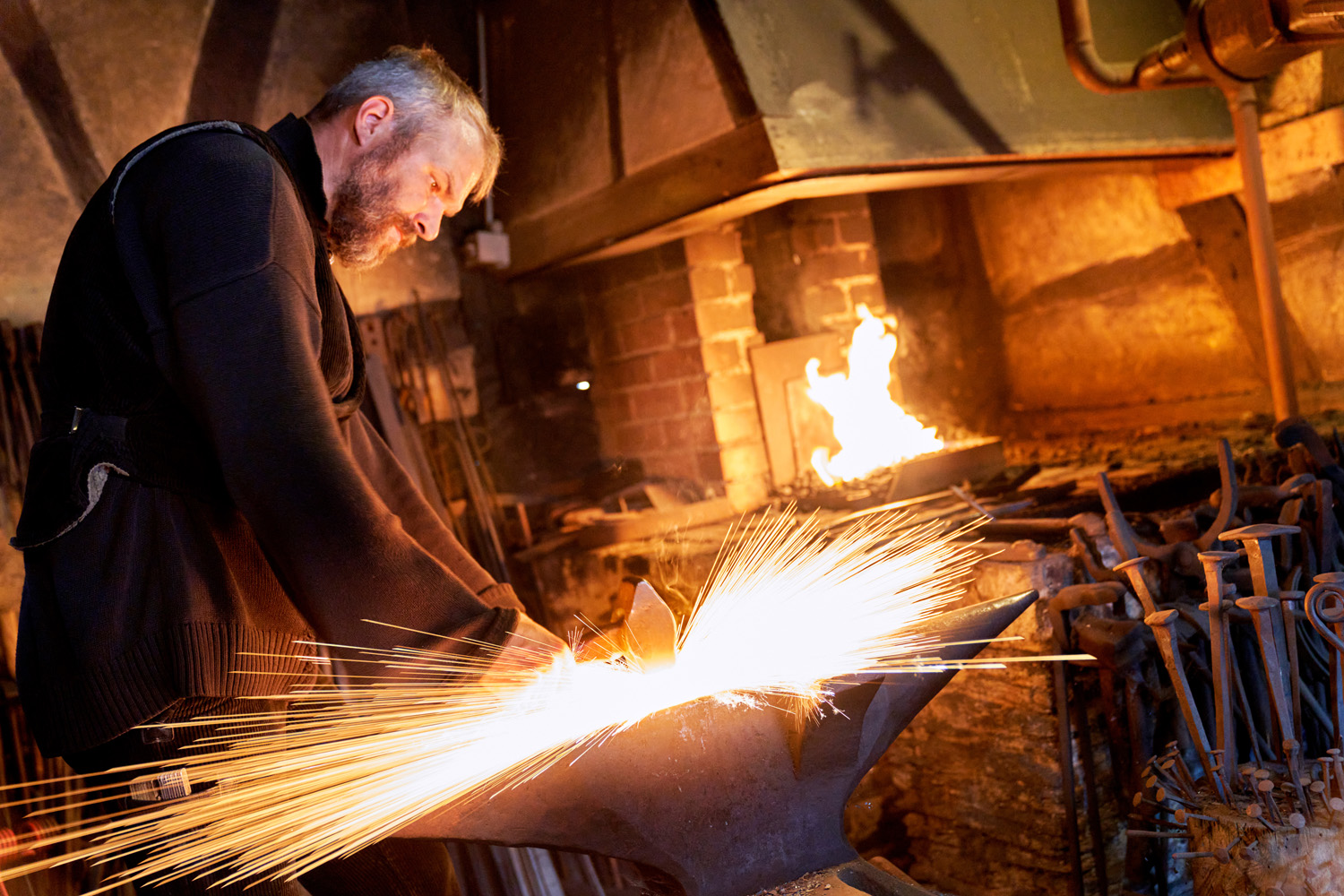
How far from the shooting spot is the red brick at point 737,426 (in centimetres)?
373

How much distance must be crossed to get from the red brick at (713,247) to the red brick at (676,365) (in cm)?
35

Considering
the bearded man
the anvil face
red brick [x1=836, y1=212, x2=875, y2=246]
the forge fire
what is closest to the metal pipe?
the forge fire

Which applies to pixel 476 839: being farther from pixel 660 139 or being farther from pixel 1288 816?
pixel 660 139

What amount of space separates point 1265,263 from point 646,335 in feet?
7.40

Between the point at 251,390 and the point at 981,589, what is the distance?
6.61ft

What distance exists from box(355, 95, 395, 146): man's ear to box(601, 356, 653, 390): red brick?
90.6 inches

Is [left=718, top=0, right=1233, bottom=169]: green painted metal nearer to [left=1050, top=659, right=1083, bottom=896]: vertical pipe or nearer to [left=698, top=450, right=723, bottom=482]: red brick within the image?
[left=698, top=450, right=723, bottom=482]: red brick

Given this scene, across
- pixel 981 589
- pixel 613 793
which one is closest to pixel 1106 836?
pixel 981 589

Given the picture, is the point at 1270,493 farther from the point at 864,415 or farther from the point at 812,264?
the point at 812,264

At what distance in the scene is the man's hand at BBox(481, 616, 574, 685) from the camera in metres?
1.23

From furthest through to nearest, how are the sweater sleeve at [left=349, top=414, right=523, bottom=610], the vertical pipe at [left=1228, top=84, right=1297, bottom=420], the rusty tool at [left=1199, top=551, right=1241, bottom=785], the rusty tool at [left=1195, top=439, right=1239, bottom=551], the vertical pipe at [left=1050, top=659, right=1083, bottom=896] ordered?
the vertical pipe at [left=1228, top=84, right=1297, bottom=420] < the vertical pipe at [left=1050, top=659, right=1083, bottom=896] < the rusty tool at [left=1195, top=439, right=1239, bottom=551] < the sweater sleeve at [left=349, top=414, right=523, bottom=610] < the rusty tool at [left=1199, top=551, right=1241, bottom=785]

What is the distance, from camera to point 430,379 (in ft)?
13.4

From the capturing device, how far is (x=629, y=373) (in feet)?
13.4

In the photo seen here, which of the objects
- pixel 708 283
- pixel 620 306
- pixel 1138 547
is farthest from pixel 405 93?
pixel 620 306
